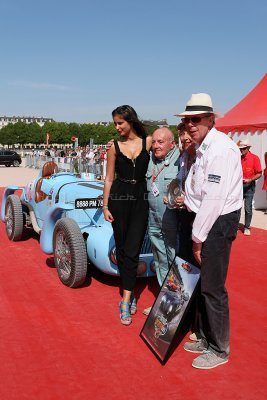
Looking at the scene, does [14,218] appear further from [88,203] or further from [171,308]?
[171,308]

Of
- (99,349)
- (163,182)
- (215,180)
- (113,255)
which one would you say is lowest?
(99,349)

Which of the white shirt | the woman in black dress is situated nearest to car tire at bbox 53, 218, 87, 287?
the woman in black dress

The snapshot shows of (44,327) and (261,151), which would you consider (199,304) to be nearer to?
(44,327)

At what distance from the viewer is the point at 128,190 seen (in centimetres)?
356

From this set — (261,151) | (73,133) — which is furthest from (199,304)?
(73,133)

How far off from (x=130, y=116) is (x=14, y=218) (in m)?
3.39

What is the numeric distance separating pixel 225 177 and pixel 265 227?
6205 mm

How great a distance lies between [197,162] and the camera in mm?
2752

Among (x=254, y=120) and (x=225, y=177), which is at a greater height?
(x=254, y=120)

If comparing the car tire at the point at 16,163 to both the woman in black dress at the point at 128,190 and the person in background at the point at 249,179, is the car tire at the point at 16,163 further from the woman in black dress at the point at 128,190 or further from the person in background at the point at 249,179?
the woman in black dress at the point at 128,190

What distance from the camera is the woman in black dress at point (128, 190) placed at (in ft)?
11.7

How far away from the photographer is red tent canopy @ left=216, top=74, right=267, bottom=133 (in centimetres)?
1109

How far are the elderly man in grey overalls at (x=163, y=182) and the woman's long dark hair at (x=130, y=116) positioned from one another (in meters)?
0.23

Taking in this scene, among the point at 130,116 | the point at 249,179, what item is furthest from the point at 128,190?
the point at 249,179
